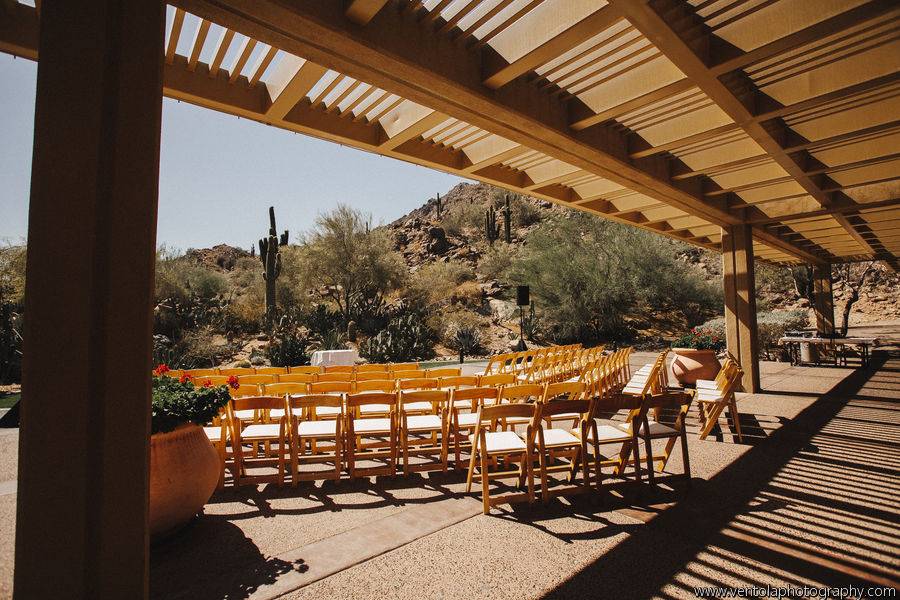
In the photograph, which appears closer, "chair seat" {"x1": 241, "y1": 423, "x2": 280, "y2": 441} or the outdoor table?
"chair seat" {"x1": 241, "y1": 423, "x2": 280, "y2": 441}

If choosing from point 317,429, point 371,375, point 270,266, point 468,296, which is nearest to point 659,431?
point 317,429

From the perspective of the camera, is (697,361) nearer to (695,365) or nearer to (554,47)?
(695,365)

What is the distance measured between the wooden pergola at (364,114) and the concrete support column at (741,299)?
1365 mm

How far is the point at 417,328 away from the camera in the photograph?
16141 millimetres

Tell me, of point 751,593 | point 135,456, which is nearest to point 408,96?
point 135,456

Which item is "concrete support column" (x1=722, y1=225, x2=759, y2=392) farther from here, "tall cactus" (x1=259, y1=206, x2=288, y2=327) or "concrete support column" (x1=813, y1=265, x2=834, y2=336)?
"tall cactus" (x1=259, y1=206, x2=288, y2=327)

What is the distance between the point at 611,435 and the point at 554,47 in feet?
9.44

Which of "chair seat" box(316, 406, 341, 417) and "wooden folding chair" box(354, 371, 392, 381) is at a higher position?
"wooden folding chair" box(354, 371, 392, 381)

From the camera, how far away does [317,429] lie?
3.68 meters

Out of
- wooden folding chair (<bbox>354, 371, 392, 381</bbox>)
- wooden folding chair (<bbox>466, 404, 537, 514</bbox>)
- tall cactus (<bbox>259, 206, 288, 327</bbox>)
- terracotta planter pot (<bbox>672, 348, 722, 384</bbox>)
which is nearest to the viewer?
wooden folding chair (<bbox>466, 404, 537, 514</bbox>)

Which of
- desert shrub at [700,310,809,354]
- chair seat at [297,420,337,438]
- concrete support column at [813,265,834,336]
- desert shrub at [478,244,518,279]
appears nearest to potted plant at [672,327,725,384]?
desert shrub at [700,310,809,354]

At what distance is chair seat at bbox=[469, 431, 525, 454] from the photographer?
318 centimetres

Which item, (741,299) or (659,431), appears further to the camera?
(741,299)

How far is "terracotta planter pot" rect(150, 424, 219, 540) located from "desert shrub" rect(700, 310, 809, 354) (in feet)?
45.1
